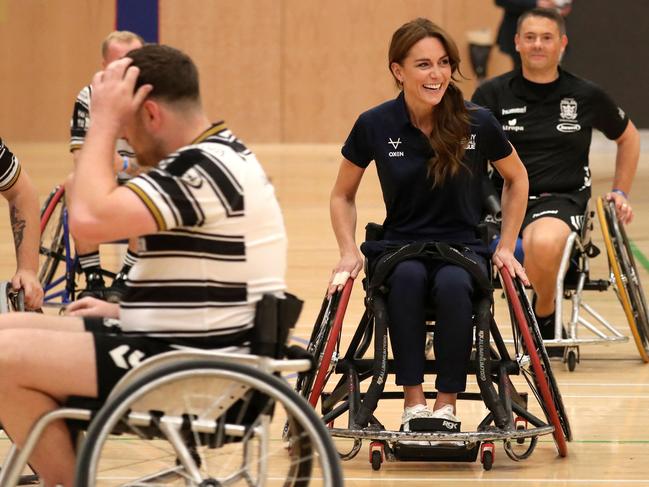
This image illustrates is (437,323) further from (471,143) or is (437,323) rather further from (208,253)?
(208,253)

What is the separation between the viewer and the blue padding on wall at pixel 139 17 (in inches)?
531

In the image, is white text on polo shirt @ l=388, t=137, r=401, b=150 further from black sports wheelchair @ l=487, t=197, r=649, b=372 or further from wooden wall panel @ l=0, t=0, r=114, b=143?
wooden wall panel @ l=0, t=0, r=114, b=143

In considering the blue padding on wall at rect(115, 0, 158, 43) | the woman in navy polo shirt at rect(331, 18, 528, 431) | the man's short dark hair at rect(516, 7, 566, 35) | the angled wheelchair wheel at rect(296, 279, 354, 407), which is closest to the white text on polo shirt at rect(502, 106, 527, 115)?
the man's short dark hair at rect(516, 7, 566, 35)

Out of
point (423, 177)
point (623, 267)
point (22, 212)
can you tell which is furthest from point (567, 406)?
point (22, 212)

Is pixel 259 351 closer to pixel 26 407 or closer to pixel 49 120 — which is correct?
pixel 26 407

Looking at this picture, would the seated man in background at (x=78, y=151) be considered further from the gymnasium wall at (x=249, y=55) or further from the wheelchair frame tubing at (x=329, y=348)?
the gymnasium wall at (x=249, y=55)

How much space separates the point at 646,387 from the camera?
4.37 meters

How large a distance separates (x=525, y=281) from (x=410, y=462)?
581 millimetres

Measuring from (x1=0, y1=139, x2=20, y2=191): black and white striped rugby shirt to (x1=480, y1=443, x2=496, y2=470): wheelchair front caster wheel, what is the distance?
1.44 m

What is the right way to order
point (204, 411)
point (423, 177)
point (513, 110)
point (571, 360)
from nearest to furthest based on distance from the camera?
point (204, 411) → point (423, 177) → point (571, 360) → point (513, 110)

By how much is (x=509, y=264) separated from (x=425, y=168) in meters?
0.35

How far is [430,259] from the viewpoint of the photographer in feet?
11.4

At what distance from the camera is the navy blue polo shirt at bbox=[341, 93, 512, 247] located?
3.57m

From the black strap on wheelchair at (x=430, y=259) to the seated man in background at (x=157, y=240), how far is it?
3.09ft
